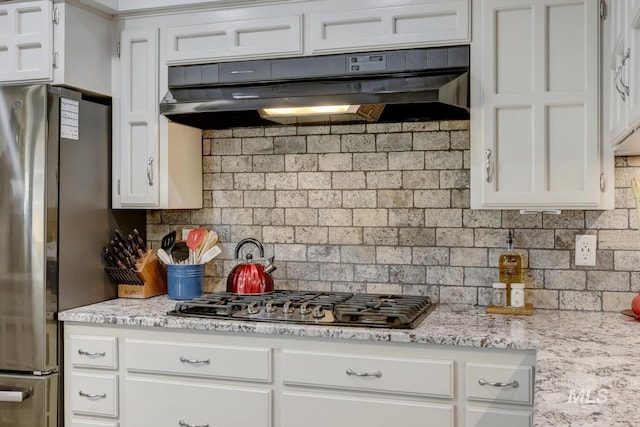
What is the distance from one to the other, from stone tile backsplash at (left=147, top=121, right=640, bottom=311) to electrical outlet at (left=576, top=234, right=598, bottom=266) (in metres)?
A: 0.03

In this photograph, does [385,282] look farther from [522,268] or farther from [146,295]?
[146,295]

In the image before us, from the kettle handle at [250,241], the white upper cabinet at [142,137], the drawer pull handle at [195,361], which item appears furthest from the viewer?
the kettle handle at [250,241]

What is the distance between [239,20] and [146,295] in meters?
1.37

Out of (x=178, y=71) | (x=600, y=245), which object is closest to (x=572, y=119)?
(x=600, y=245)

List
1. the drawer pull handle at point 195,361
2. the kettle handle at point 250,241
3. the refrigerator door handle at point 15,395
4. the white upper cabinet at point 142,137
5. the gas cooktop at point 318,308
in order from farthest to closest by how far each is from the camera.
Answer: the kettle handle at point 250,241 → the white upper cabinet at point 142,137 → the refrigerator door handle at point 15,395 → the drawer pull handle at point 195,361 → the gas cooktop at point 318,308

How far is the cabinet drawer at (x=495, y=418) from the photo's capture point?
2.21 m

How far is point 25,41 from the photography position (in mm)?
2865

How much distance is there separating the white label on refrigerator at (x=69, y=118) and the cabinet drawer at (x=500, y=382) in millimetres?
1930

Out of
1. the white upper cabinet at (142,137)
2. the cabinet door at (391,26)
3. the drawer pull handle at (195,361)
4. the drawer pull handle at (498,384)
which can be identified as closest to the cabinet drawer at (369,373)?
the drawer pull handle at (498,384)

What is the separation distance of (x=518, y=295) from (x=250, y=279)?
1.22 metres

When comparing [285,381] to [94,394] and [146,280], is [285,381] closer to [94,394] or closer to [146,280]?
[94,394]

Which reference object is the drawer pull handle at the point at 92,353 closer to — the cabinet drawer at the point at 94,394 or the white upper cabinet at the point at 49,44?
the cabinet drawer at the point at 94,394

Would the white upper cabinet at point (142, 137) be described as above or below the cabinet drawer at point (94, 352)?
above

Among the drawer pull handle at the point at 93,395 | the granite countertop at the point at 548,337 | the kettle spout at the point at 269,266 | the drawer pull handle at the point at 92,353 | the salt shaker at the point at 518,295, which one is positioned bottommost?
the drawer pull handle at the point at 93,395
